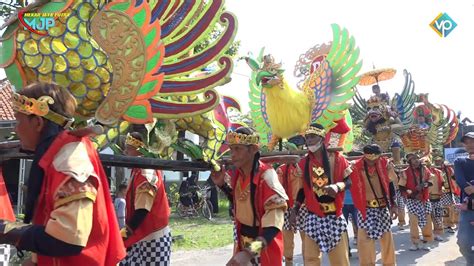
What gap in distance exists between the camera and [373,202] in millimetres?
7055

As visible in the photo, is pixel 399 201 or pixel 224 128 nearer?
pixel 224 128

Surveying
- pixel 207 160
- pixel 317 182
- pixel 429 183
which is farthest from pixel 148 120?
pixel 429 183

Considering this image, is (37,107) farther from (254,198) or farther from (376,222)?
(376,222)

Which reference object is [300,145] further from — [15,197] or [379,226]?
[15,197]

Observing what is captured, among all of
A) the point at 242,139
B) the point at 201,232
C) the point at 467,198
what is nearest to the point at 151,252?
the point at 242,139

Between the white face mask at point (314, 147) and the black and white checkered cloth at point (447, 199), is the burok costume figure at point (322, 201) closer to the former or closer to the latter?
the white face mask at point (314, 147)

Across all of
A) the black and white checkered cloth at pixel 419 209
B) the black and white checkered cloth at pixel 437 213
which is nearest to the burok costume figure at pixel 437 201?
the black and white checkered cloth at pixel 437 213

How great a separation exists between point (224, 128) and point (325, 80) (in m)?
3.63

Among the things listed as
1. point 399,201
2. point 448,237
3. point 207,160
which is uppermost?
point 207,160

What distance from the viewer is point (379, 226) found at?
22.7 ft

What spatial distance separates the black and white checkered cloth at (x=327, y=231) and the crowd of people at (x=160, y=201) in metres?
0.01

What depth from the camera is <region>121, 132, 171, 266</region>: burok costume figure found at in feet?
13.9

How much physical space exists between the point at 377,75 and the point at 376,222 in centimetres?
537

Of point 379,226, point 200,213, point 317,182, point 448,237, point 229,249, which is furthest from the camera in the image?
point 200,213
